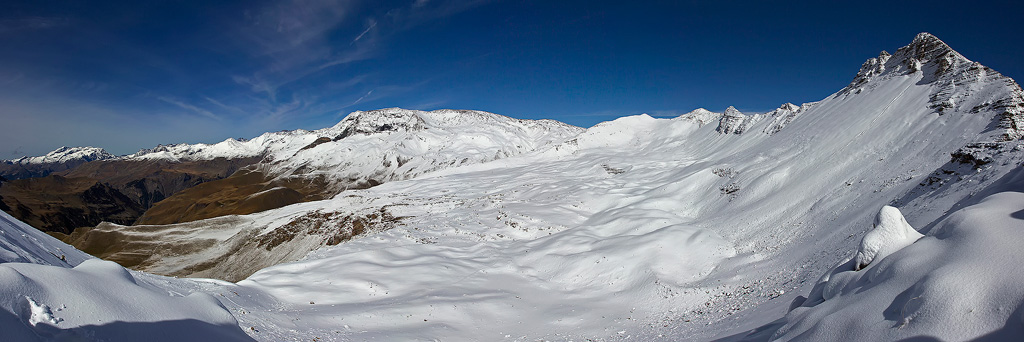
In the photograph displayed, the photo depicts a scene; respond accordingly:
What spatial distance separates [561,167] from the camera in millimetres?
88375

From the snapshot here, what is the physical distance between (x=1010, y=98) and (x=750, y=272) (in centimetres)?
2040

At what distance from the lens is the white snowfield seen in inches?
251

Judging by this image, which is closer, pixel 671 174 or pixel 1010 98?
pixel 1010 98

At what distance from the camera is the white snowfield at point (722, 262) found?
6.39 metres


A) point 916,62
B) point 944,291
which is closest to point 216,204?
point 944,291

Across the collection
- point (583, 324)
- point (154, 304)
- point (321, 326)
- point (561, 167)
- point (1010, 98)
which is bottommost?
point (583, 324)

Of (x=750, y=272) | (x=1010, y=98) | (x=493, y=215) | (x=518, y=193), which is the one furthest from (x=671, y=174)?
(x=750, y=272)

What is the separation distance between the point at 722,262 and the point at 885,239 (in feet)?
44.1

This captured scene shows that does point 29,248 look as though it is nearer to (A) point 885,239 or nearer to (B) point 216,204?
(A) point 885,239

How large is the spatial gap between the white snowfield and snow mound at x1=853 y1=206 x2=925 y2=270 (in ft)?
0.15

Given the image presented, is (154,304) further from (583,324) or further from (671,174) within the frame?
(671,174)

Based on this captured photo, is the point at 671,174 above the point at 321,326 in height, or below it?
above

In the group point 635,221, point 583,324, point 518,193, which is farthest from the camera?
point 518,193

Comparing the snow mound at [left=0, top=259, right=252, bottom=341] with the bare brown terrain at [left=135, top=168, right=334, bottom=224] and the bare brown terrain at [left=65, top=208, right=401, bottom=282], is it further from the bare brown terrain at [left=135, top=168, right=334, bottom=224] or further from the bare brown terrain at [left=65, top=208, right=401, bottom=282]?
the bare brown terrain at [left=135, top=168, right=334, bottom=224]
